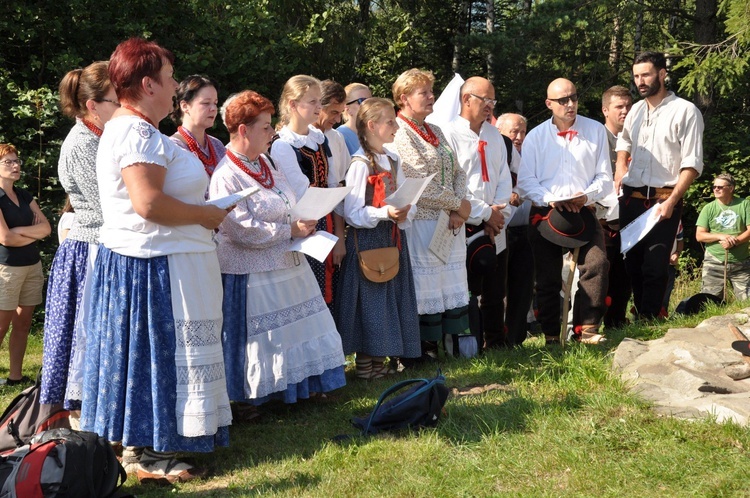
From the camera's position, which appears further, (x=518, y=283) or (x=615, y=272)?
(x=615, y=272)

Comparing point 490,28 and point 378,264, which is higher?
point 490,28

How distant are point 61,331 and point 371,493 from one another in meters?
1.97

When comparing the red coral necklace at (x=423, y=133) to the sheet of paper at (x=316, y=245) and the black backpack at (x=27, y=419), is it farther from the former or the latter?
the black backpack at (x=27, y=419)

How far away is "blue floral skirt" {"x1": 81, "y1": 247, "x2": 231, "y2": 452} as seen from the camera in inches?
161

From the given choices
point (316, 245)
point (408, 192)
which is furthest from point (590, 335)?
point (316, 245)

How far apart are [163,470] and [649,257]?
14.5 feet

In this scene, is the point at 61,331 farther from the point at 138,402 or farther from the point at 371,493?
the point at 371,493

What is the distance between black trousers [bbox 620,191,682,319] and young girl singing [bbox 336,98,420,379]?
7.57ft

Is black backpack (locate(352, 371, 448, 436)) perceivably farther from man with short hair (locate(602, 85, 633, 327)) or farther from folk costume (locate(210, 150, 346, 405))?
man with short hair (locate(602, 85, 633, 327))

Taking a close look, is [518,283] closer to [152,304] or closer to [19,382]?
[152,304]

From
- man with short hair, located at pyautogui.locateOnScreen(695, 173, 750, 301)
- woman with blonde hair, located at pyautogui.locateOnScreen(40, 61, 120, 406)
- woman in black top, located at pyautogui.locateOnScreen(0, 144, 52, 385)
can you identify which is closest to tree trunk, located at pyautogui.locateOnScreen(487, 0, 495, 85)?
man with short hair, located at pyautogui.locateOnScreen(695, 173, 750, 301)

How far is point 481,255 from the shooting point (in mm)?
6676

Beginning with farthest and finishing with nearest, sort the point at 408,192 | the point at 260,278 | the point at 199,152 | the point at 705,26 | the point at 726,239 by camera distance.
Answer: the point at 705,26 < the point at 726,239 < the point at 408,192 < the point at 199,152 < the point at 260,278

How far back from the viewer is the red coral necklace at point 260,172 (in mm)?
4895
